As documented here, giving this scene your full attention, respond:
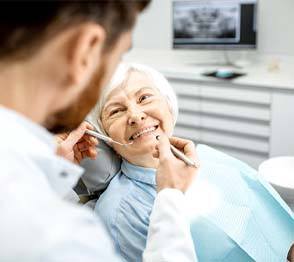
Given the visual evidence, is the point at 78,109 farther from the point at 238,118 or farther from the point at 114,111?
the point at 238,118

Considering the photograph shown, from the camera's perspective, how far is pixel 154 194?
1448 mm

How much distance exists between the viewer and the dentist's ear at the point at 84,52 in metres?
0.59

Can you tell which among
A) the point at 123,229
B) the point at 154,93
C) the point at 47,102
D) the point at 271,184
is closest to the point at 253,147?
the point at 271,184

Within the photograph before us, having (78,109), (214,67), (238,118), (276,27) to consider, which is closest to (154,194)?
(78,109)

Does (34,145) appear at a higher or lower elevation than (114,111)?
higher

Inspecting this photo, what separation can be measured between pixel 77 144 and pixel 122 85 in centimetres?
26

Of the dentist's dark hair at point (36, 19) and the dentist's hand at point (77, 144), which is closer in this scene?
the dentist's dark hair at point (36, 19)

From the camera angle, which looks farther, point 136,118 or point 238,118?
point 238,118

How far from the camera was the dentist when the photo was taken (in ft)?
1.69

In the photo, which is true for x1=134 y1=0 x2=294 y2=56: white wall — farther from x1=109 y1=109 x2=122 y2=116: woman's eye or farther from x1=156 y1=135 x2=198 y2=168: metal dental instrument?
x1=156 y1=135 x2=198 y2=168: metal dental instrument

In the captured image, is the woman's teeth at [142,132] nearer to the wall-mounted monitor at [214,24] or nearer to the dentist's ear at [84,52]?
the dentist's ear at [84,52]

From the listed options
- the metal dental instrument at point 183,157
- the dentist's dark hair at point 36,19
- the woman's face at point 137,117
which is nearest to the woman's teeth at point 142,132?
the woman's face at point 137,117

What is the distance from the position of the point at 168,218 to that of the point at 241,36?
2.45m

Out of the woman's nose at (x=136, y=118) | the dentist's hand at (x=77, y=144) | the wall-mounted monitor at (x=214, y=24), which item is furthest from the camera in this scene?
the wall-mounted monitor at (x=214, y=24)
